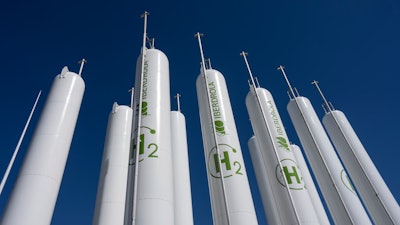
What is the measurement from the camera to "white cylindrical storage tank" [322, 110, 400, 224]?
15.5m

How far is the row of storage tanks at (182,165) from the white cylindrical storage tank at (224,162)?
0.04m

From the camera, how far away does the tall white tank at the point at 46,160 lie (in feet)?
31.2

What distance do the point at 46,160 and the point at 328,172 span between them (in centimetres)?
1267

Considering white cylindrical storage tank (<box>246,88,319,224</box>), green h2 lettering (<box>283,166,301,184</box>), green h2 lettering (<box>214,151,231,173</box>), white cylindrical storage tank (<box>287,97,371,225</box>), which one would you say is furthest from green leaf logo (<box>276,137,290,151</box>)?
green h2 lettering (<box>214,151,231,173</box>)

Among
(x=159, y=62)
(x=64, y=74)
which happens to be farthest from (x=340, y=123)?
(x=64, y=74)

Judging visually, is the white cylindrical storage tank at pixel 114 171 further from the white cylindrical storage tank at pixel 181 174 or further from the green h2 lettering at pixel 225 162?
the green h2 lettering at pixel 225 162

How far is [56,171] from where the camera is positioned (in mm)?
10945

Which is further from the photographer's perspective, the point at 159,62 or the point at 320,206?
the point at 320,206

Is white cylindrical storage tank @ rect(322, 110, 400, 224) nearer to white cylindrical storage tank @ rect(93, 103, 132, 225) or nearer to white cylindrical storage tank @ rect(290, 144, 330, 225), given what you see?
white cylindrical storage tank @ rect(290, 144, 330, 225)

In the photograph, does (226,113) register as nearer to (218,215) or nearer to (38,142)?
(218,215)

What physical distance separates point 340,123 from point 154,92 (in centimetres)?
1492

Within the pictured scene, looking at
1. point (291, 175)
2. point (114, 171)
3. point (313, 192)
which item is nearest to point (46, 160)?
point (114, 171)

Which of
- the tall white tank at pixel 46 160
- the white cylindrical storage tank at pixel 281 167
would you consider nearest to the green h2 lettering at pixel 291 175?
the white cylindrical storage tank at pixel 281 167

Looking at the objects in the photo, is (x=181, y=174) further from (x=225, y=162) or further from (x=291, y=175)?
(x=291, y=175)
